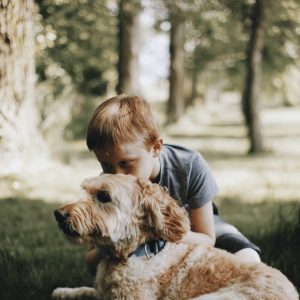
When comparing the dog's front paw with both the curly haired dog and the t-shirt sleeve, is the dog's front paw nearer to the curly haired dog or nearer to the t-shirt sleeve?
the curly haired dog

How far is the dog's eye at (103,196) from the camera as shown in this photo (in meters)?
2.69

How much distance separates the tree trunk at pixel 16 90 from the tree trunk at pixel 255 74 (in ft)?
23.9

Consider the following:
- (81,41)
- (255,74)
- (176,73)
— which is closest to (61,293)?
(255,74)

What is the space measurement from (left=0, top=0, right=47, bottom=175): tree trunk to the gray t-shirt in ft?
7.58

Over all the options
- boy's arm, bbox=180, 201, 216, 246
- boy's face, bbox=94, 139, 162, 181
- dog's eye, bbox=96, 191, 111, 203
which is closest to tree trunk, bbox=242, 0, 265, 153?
boy's arm, bbox=180, 201, 216, 246

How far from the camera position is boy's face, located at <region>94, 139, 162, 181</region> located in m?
2.91

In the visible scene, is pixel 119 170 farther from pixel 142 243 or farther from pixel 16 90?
pixel 16 90

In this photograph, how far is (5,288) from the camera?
3.54 meters

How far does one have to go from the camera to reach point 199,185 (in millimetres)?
3240

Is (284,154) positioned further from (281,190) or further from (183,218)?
(183,218)

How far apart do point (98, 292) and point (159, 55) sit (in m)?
28.0

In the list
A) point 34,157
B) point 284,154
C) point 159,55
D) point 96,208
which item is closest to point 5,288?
point 96,208

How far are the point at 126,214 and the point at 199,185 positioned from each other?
744mm

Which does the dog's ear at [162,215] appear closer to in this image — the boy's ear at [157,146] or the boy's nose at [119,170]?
the boy's nose at [119,170]
